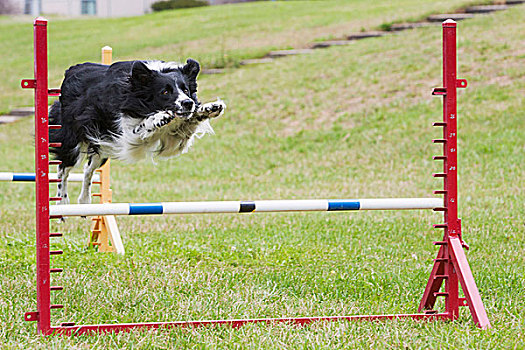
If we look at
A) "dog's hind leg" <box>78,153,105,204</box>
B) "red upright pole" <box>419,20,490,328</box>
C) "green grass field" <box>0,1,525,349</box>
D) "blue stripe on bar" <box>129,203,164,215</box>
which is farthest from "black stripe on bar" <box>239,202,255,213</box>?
"dog's hind leg" <box>78,153,105,204</box>

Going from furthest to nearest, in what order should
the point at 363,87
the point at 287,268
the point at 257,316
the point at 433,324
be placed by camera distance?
1. the point at 363,87
2. the point at 287,268
3. the point at 257,316
4. the point at 433,324

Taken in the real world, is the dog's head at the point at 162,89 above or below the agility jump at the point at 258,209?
above

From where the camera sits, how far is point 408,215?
809cm

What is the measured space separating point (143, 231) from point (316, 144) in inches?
249

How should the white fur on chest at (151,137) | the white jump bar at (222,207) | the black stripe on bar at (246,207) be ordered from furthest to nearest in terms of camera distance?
the white fur on chest at (151,137), the black stripe on bar at (246,207), the white jump bar at (222,207)

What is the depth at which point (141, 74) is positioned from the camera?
4.10m

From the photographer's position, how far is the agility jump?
140 inches

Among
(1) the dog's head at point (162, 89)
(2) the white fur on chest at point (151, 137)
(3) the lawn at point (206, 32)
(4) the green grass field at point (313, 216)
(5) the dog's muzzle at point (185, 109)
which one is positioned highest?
(3) the lawn at point (206, 32)

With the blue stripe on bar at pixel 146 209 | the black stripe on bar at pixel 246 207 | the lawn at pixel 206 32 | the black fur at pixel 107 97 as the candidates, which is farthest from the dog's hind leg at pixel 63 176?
the lawn at pixel 206 32

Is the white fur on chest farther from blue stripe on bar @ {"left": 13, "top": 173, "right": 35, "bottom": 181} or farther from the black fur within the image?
blue stripe on bar @ {"left": 13, "top": 173, "right": 35, "bottom": 181}

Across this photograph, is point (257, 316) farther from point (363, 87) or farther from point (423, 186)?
point (363, 87)

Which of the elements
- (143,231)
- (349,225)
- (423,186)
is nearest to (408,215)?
(349,225)

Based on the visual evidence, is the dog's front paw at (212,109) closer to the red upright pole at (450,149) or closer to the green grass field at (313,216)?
the green grass field at (313,216)

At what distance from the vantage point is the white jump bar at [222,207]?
Result: 363 centimetres
